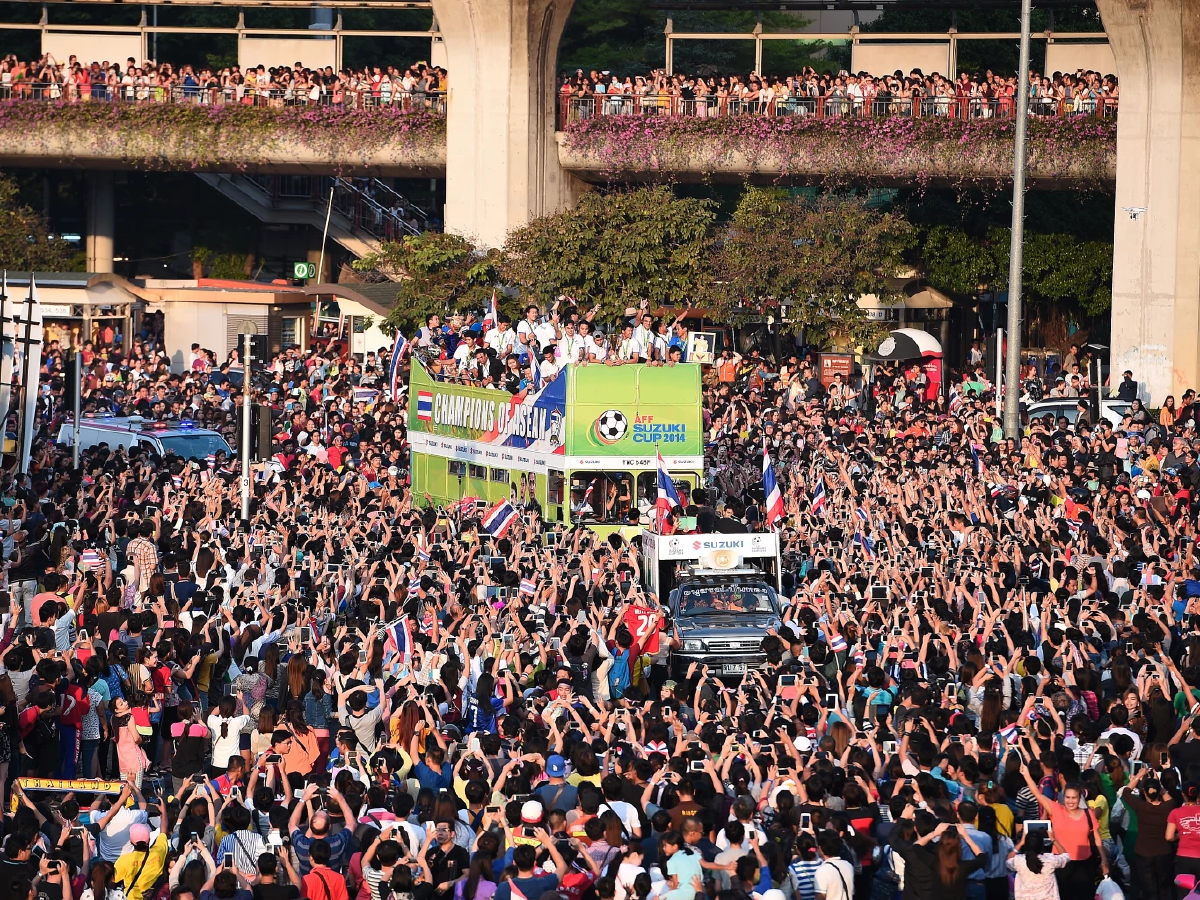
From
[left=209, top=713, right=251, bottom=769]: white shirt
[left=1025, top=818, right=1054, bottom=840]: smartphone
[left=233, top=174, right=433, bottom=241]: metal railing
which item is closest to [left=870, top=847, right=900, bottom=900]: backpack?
[left=1025, top=818, right=1054, bottom=840]: smartphone

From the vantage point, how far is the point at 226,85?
48406 mm

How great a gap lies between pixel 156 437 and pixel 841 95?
20.1m

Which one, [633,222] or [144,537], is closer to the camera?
[144,537]

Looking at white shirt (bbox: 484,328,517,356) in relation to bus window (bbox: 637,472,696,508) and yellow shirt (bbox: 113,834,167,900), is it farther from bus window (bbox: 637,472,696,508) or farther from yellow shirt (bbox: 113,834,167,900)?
yellow shirt (bbox: 113,834,167,900)

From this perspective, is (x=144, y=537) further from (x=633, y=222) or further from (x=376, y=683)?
(x=633, y=222)

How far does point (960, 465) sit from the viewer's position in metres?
27.4

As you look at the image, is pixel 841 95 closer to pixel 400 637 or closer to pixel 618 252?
pixel 618 252

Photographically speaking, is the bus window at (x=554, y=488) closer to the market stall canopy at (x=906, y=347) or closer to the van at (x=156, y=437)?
the van at (x=156, y=437)

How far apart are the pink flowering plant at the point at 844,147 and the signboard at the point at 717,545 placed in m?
24.4

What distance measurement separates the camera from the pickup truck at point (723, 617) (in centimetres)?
1931

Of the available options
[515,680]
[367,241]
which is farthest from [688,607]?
[367,241]

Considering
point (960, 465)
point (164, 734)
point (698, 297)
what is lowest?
point (164, 734)

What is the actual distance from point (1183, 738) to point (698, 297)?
1209 inches

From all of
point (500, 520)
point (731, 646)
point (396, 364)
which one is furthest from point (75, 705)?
point (396, 364)
